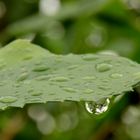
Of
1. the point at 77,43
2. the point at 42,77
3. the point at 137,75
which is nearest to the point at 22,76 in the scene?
the point at 42,77

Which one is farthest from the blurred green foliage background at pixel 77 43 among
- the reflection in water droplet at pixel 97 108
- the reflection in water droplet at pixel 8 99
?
the reflection in water droplet at pixel 8 99

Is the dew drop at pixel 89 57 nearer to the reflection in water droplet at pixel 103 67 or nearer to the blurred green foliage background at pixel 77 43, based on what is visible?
the reflection in water droplet at pixel 103 67

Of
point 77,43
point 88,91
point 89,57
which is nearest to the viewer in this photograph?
point 88,91

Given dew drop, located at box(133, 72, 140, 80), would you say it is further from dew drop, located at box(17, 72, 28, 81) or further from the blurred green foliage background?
the blurred green foliage background

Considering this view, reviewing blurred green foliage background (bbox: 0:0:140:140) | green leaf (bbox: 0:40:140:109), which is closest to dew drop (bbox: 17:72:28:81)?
green leaf (bbox: 0:40:140:109)

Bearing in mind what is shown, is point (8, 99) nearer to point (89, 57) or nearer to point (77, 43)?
point (89, 57)

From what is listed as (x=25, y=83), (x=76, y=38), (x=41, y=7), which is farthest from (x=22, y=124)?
(x=25, y=83)
